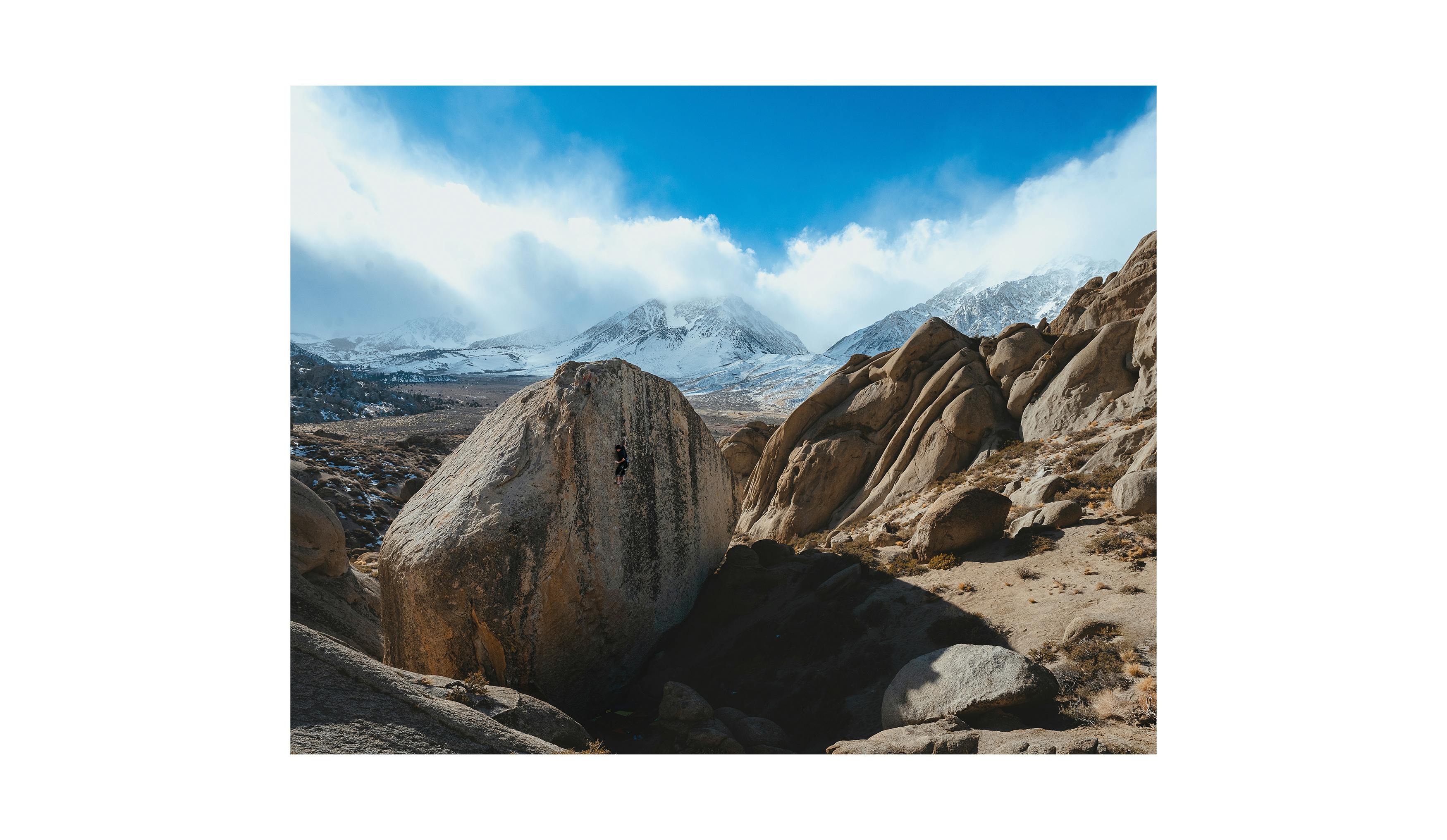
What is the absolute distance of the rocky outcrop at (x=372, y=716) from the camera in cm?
459

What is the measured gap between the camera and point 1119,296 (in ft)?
50.6

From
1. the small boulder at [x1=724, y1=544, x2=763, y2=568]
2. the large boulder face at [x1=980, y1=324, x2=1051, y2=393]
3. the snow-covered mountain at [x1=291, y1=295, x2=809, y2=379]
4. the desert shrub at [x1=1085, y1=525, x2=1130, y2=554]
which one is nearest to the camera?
the desert shrub at [x1=1085, y1=525, x2=1130, y2=554]

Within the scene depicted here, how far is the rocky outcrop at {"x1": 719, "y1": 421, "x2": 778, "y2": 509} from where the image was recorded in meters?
22.6

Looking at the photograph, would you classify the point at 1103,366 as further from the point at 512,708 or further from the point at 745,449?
the point at 512,708

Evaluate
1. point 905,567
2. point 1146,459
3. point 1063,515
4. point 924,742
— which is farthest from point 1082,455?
point 924,742

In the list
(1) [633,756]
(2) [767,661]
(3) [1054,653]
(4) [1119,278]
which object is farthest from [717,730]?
(4) [1119,278]

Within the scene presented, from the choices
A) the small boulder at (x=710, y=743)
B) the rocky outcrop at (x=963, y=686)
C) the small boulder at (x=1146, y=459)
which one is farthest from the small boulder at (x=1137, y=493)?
the small boulder at (x=710, y=743)

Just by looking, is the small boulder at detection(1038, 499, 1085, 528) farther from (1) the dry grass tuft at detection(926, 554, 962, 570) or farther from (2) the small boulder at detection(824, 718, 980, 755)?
(2) the small boulder at detection(824, 718, 980, 755)

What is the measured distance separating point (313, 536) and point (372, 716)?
594cm

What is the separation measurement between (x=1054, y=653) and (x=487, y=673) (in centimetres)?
545

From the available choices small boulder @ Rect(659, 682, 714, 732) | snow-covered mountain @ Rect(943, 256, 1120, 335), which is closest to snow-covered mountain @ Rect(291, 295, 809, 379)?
snow-covered mountain @ Rect(943, 256, 1120, 335)

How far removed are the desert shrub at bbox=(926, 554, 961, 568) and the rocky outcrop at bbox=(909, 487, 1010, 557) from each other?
136 mm

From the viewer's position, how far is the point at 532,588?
650 cm

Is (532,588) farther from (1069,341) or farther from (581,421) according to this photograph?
(1069,341)
